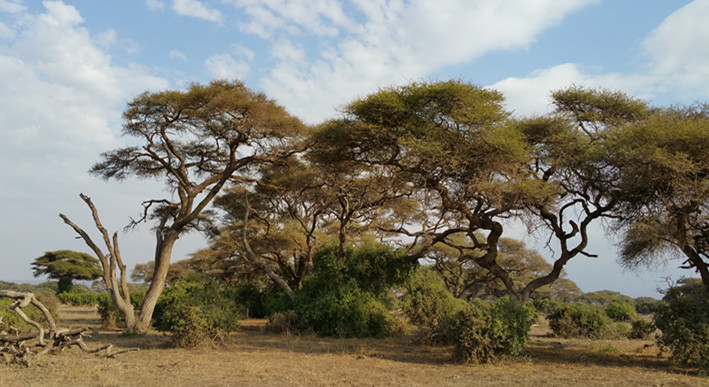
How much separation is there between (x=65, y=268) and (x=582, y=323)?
1192 inches

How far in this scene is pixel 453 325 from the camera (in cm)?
868

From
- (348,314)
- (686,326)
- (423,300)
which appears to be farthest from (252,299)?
(686,326)

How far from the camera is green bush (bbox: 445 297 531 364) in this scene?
8.30 meters

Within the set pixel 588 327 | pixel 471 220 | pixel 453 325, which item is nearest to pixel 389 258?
pixel 471 220

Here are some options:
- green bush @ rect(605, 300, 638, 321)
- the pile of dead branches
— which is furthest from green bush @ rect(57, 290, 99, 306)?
green bush @ rect(605, 300, 638, 321)

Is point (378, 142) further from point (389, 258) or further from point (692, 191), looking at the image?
point (692, 191)

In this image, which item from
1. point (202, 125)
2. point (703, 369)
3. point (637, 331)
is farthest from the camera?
point (202, 125)

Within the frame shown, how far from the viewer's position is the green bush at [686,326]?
Result: 754 cm

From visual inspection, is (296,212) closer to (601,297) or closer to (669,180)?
(669,180)

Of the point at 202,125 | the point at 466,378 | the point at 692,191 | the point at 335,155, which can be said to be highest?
the point at 202,125

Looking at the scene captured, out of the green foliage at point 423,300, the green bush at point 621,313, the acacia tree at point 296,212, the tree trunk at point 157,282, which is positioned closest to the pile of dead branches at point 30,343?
the tree trunk at point 157,282

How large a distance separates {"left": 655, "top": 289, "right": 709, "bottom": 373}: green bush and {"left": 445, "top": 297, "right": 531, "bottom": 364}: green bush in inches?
85.4

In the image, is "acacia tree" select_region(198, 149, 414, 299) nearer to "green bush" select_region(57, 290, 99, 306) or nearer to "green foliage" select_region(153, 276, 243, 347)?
"green foliage" select_region(153, 276, 243, 347)

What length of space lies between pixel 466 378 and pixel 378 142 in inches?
234
